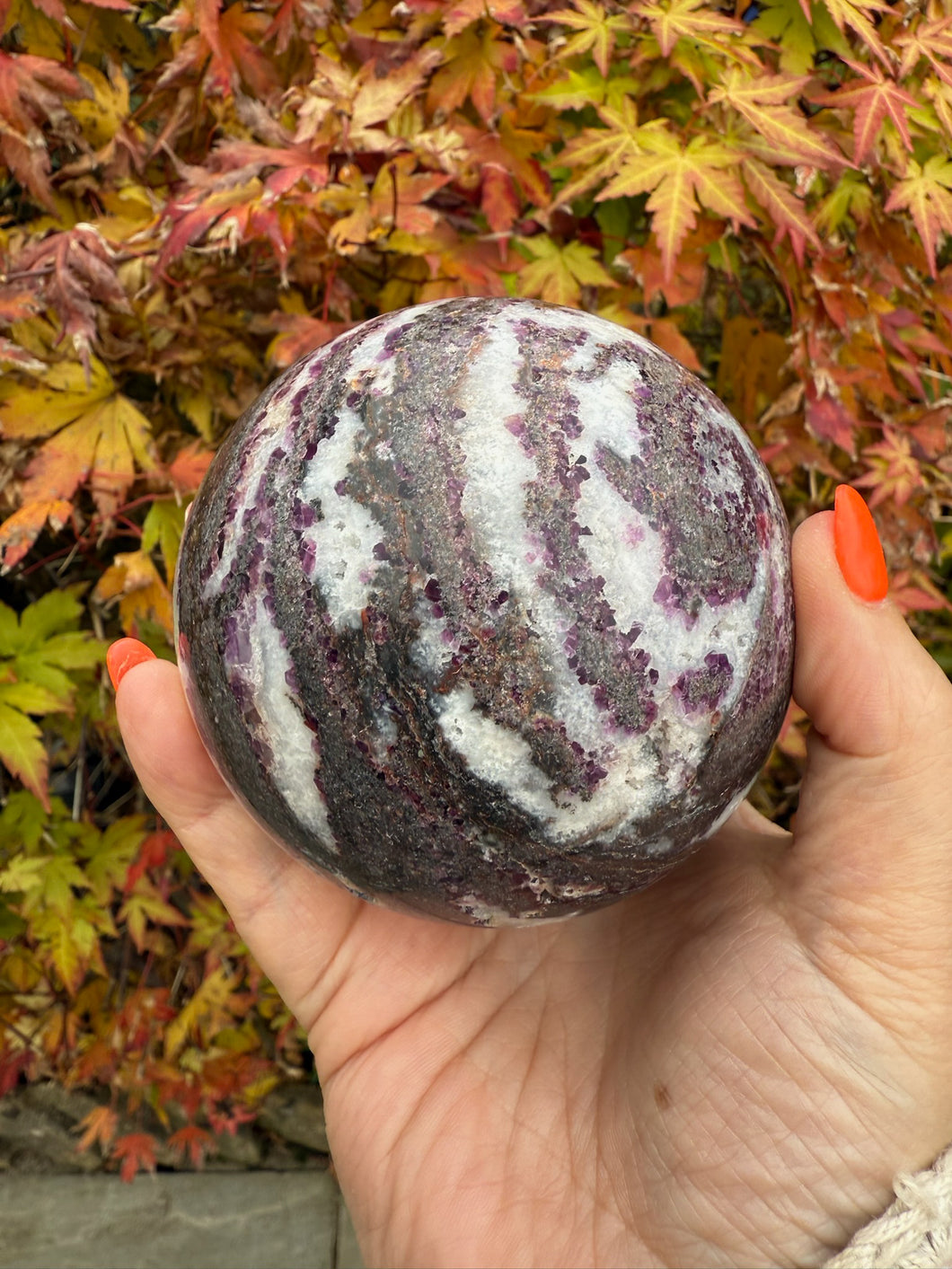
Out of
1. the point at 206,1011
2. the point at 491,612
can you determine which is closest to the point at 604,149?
the point at 491,612

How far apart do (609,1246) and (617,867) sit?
31.1 inches

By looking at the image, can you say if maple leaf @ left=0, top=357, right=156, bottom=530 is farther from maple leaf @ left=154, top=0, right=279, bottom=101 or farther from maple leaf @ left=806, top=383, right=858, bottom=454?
maple leaf @ left=806, top=383, right=858, bottom=454

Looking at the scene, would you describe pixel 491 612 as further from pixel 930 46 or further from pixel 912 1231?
pixel 930 46

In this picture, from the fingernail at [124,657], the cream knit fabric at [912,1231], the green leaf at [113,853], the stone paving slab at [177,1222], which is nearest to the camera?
the cream knit fabric at [912,1231]

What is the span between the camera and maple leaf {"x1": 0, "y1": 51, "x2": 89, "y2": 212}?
7.07 ft

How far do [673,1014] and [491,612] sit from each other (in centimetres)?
89

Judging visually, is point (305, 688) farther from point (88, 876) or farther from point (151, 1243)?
point (151, 1243)

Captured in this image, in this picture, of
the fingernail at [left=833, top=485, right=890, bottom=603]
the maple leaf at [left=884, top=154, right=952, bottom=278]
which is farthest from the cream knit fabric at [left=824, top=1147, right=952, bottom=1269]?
the maple leaf at [left=884, top=154, right=952, bottom=278]

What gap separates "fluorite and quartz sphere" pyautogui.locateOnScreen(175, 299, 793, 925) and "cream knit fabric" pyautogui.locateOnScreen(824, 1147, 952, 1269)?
2.05 feet

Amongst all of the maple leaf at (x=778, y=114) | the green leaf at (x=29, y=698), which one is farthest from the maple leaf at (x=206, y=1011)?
the maple leaf at (x=778, y=114)

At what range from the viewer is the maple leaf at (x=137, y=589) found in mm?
2287

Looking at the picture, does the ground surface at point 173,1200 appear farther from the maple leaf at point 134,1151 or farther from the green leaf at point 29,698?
the green leaf at point 29,698

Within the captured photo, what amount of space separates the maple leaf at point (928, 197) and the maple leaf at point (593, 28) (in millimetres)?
617

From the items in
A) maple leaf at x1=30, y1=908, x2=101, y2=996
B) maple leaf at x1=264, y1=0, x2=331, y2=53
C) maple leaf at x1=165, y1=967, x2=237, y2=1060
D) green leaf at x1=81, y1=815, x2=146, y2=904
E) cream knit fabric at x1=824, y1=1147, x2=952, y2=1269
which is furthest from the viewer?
maple leaf at x1=165, y1=967, x2=237, y2=1060
